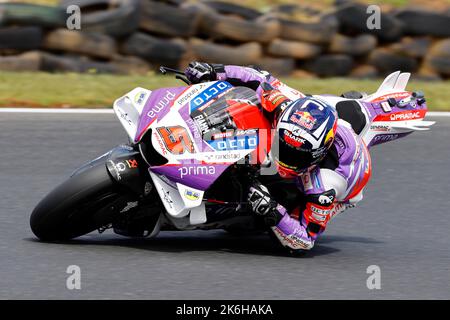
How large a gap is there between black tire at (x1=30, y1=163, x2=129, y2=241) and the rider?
2.65 ft

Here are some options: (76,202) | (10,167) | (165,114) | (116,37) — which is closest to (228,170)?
(165,114)

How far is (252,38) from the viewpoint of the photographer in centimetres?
1265

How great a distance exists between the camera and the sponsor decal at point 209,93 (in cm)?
617

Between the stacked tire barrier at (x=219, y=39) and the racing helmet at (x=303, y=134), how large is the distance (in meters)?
6.49

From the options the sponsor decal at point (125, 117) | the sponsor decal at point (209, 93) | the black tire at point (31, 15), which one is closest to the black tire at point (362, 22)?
the black tire at point (31, 15)

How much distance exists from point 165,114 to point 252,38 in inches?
262

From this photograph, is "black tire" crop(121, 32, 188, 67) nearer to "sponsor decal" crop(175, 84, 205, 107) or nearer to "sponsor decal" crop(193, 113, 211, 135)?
"sponsor decal" crop(175, 84, 205, 107)

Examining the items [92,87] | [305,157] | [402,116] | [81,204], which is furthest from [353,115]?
[92,87]

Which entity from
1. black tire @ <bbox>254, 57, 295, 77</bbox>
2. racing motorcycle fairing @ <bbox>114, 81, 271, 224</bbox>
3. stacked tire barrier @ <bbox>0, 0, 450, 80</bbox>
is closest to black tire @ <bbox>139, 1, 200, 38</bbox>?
stacked tire barrier @ <bbox>0, 0, 450, 80</bbox>

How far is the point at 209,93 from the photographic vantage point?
6242 millimetres

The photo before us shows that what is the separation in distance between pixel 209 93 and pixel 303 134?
67 centimetres

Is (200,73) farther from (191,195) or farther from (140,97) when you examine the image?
(191,195)

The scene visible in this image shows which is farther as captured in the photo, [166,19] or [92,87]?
[166,19]
